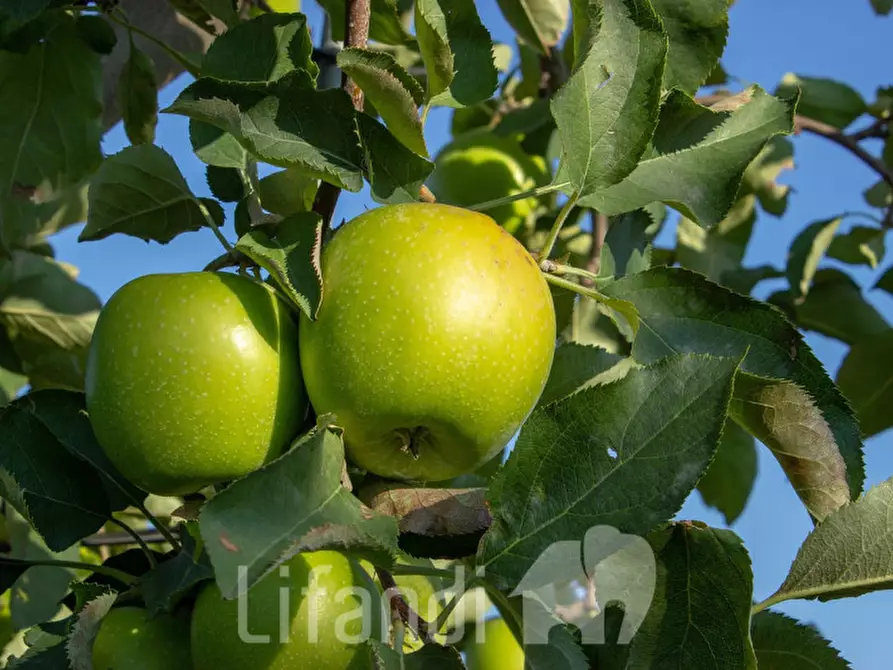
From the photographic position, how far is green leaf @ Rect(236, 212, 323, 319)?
2.48 ft

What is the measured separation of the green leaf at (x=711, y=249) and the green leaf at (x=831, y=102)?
28 centimetres

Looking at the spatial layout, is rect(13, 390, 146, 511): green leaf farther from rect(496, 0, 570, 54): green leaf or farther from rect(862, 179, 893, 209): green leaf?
rect(862, 179, 893, 209): green leaf

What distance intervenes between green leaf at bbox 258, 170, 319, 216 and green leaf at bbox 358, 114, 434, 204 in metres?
0.16

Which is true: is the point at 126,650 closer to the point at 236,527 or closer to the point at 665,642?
the point at 236,527

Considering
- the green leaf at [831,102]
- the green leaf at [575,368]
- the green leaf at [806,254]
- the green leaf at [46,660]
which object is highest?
the green leaf at [575,368]

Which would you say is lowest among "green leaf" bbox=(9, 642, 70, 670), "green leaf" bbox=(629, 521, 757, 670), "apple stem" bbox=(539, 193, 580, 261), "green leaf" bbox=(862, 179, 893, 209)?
"green leaf" bbox=(862, 179, 893, 209)

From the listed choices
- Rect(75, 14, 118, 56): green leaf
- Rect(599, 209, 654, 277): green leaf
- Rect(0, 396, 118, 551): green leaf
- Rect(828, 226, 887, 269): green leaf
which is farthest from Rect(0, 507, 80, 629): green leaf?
Rect(828, 226, 887, 269): green leaf

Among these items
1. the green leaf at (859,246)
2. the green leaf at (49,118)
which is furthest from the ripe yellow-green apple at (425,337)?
the green leaf at (859,246)

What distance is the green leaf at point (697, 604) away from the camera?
73 centimetres

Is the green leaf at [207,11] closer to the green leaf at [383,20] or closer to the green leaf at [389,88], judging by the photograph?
the green leaf at [383,20]

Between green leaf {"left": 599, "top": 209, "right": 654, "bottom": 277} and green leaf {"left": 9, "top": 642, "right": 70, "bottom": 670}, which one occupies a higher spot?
green leaf {"left": 599, "top": 209, "right": 654, "bottom": 277}

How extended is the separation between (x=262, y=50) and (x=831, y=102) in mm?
1702

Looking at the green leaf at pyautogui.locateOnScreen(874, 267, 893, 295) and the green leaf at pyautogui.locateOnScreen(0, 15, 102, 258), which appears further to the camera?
the green leaf at pyautogui.locateOnScreen(874, 267, 893, 295)

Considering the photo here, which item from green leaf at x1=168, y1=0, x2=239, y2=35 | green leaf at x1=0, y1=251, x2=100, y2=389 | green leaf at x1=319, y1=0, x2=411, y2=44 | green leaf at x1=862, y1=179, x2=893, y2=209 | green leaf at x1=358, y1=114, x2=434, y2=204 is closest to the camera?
green leaf at x1=358, y1=114, x2=434, y2=204
